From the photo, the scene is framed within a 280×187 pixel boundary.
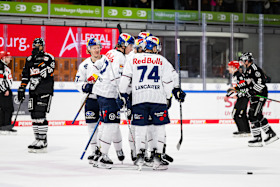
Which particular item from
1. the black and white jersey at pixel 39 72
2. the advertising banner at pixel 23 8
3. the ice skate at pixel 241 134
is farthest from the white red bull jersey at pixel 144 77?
the advertising banner at pixel 23 8

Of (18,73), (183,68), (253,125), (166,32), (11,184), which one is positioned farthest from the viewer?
(183,68)

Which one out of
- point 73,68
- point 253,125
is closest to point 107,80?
point 253,125

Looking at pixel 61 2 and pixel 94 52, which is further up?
pixel 61 2

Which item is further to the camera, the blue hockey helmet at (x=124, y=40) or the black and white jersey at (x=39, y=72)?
the black and white jersey at (x=39, y=72)

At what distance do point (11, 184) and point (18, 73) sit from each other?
9.57m

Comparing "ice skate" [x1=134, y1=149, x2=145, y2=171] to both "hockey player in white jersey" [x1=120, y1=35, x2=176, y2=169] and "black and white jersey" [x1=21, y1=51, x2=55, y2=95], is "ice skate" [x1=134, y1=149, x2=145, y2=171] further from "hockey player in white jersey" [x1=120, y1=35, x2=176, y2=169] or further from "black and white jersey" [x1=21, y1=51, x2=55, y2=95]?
"black and white jersey" [x1=21, y1=51, x2=55, y2=95]

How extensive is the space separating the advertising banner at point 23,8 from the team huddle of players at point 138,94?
478 inches

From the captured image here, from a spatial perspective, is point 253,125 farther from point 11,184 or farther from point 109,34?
point 109,34

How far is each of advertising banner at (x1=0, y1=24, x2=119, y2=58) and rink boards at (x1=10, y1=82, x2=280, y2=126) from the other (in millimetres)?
2369

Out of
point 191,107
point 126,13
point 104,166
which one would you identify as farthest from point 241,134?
point 126,13

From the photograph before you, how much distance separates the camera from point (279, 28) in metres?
15.5

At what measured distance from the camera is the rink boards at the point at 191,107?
495 inches

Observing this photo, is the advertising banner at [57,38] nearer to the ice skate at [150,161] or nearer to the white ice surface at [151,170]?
the white ice surface at [151,170]

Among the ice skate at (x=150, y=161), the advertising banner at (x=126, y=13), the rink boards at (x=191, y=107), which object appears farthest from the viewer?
the advertising banner at (x=126, y=13)
